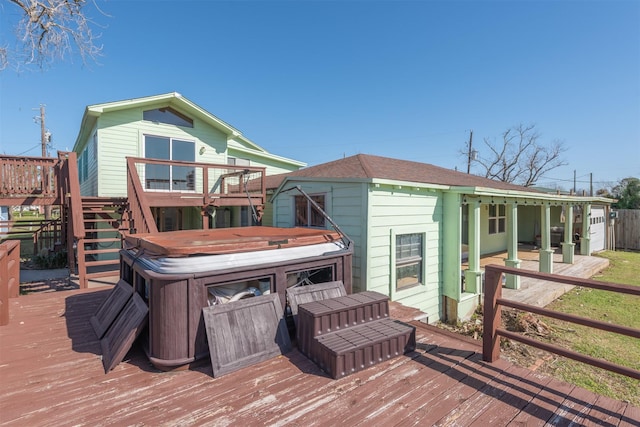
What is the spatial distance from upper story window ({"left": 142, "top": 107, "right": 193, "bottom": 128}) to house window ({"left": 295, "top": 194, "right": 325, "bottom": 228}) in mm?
6094

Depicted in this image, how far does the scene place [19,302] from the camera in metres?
4.71

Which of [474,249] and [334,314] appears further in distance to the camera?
[474,249]

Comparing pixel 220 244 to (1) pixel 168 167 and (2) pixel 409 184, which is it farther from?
A: (1) pixel 168 167

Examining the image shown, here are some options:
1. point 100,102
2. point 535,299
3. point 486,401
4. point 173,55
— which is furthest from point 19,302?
point 535,299

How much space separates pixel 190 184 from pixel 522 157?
2905 centimetres

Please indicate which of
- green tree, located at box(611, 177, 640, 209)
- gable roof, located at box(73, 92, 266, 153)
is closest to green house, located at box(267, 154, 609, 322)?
gable roof, located at box(73, 92, 266, 153)

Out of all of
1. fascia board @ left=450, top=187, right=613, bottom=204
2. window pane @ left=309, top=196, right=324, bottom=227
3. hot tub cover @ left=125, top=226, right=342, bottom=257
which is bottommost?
hot tub cover @ left=125, top=226, right=342, bottom=257

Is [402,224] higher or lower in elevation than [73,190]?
lower

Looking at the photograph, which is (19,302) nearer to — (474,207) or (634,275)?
(474,207)

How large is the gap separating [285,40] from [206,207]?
8165mm

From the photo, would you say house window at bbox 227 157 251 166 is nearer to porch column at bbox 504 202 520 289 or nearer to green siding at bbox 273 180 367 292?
green siding at bbox 273 180 367 292

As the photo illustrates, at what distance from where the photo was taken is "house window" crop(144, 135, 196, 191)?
899 cm

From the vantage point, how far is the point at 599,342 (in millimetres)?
5242

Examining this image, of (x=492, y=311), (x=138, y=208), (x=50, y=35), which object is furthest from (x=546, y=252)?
(x=50, y=35)
